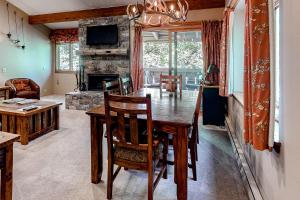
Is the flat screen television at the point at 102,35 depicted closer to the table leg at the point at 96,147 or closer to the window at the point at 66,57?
the window at the point at 66,57

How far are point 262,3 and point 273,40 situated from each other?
0.26 m

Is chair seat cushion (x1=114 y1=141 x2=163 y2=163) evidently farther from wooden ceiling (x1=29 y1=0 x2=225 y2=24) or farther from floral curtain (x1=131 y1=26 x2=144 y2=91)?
wooden ceiling (x1=29 y1=0 x2=225 y2=24)

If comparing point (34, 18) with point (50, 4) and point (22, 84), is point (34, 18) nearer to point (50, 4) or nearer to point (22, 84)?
point (50, 4)

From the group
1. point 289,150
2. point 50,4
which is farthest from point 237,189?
point 50,4

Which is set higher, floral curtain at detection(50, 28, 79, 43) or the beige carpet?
floral curtain at detection(50, 28, 79, 43)

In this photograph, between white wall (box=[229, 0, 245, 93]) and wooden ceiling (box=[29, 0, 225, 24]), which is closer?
white wall (box=[229, 0, 245, 93])

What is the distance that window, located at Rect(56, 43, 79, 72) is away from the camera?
27.8 feet

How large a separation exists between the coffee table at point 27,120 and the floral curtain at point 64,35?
181 inches

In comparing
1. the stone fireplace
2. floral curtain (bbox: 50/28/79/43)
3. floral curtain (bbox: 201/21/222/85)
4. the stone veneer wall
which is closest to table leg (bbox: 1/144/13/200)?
floral curtain (bbox: 201/21/222/85)

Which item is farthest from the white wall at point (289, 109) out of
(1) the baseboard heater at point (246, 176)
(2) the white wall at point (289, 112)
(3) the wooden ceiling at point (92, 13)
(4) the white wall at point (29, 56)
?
(4) the white wall at point (29, 56)

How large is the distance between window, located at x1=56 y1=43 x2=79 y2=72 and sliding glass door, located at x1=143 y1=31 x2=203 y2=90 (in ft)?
11.1

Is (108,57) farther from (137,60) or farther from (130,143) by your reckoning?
(130,143)

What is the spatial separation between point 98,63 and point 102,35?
785 mm

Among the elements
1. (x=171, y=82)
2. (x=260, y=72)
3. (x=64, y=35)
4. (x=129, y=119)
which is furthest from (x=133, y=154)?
(x=64, y=35)
